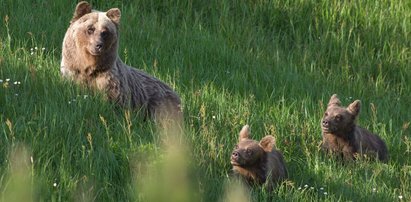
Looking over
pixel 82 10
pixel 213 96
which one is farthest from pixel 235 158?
pixel 82 10

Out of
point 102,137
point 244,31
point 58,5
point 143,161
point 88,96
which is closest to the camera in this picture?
point 143,161

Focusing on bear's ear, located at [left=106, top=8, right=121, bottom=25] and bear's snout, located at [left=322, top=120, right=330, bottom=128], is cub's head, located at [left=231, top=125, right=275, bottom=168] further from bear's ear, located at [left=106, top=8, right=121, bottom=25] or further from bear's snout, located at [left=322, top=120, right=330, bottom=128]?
bear's ear, located at [left=106, top=8, right=121, bottom=25]

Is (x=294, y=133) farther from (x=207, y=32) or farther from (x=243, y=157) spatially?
(x=207, y=32)

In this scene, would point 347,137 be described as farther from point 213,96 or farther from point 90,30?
point 90,30

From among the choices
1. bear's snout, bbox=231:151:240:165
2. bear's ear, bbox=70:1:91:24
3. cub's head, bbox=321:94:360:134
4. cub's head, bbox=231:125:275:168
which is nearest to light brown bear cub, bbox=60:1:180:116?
bear's ear, bbox=70:1:91:24

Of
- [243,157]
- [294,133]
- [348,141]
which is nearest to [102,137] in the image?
[243,157]

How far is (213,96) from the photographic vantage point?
7.63 meters

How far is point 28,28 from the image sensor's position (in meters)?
8.65

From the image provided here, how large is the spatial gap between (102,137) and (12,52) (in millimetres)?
2435

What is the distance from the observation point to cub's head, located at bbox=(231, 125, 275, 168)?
225 inches

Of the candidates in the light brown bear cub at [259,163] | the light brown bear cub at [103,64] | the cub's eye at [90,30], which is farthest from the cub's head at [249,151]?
the cub's eye at [90,30]

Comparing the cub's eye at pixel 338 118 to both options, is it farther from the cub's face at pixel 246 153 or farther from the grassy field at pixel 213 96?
the cub's face at pixel 246 153

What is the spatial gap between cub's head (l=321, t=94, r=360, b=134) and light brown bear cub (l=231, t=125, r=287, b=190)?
115cm

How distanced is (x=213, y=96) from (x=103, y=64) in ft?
4.26
